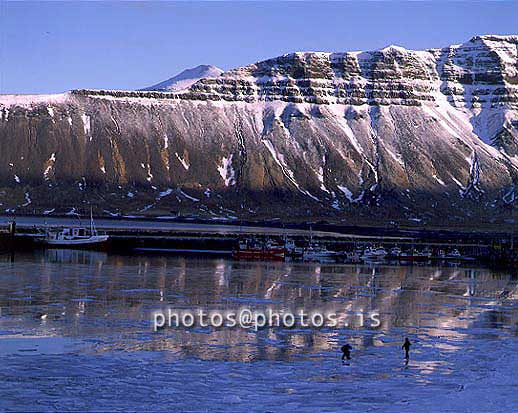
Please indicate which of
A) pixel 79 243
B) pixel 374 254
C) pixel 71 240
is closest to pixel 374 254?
pixel 374 254

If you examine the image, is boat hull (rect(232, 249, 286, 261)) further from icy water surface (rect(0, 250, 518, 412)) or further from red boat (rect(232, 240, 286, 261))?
icy water surface (rect(0, 250, 518, 412))

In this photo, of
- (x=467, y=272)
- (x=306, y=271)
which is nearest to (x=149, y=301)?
(x=306, y=271)

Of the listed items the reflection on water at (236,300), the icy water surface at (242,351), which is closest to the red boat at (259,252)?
the reflection on water at (236,300)

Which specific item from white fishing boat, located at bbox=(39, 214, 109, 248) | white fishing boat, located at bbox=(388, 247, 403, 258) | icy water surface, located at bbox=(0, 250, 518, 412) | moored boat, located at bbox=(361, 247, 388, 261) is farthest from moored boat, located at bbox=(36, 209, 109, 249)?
icy water surface, located at bbox=(0, 250, 518, 412)

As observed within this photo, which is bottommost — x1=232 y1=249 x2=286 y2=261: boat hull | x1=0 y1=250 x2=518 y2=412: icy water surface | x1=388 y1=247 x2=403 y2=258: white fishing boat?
x1=0 y1=250 x2=518 y2=412: icy water surface

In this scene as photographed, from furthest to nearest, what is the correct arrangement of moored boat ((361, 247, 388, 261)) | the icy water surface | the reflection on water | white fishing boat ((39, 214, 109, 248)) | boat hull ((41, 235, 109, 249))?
white fishing boat ((39, 214, 109, 248))
boat hull ((41, 235, 109, 249))
moored boat ((361, 247, 388, 261))
the reflection on water
the icy water surface
